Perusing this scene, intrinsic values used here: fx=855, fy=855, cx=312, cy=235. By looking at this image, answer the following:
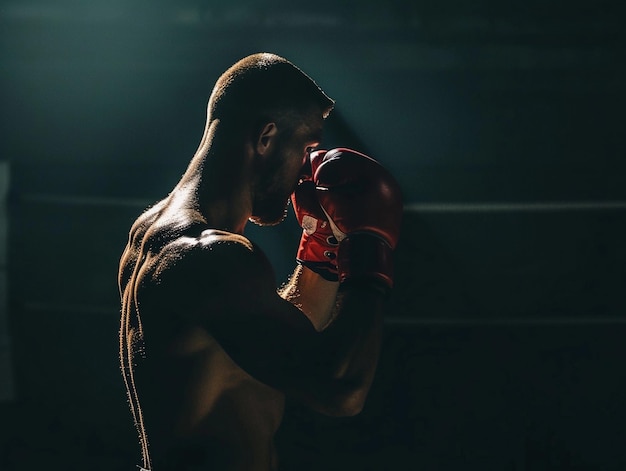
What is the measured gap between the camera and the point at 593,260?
295 inches

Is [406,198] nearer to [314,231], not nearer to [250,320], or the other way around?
[314,231]

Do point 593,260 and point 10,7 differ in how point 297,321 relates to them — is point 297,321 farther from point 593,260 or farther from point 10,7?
point 10,7

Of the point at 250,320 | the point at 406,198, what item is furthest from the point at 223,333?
the point at 406,198

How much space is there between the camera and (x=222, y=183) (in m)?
2.00

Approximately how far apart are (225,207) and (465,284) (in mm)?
5779

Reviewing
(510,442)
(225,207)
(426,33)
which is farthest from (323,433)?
(225,207)

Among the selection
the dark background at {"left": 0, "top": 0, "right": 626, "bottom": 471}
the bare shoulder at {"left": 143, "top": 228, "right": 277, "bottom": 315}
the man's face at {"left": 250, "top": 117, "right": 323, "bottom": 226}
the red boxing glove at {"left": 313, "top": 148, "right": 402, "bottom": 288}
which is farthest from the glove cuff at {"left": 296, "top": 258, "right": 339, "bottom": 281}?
the dark background at {"left": 0, "top": 0, "right": 626, "bottom": 471}

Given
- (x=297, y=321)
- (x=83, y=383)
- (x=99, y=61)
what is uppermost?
(x=297, y=321)

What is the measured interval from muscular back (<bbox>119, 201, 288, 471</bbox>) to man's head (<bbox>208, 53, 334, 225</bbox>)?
0.22 m

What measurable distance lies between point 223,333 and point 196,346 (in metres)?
0.10

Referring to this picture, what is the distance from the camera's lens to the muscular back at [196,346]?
1.73m

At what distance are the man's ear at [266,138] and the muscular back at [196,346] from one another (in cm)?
24

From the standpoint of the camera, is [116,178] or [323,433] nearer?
[323,433]

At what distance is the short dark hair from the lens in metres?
2.03
